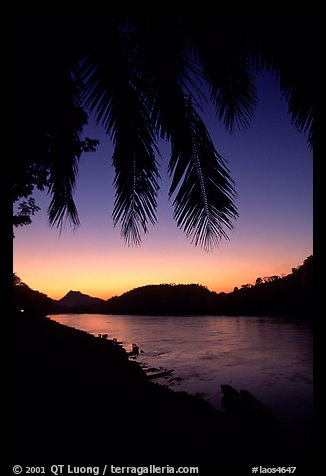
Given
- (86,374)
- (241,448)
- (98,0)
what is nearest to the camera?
(98,0)

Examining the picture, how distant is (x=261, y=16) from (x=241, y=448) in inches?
277

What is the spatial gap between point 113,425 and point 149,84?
522 cm

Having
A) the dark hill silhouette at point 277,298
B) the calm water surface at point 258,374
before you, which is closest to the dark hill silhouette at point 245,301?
the dark hill silhouette at point 277,298

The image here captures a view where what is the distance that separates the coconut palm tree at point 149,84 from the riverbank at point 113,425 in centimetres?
230

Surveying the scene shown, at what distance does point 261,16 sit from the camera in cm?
179

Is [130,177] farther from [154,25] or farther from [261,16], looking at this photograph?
[261,16]

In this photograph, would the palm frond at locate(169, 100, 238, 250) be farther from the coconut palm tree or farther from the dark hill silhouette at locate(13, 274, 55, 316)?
the dark hill silhouette at locate(13, 274, 55, 316)

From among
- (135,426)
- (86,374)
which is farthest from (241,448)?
(86,374)

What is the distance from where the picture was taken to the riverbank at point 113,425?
400 centimetres

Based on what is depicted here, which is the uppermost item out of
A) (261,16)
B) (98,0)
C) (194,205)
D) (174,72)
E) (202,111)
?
(261,16)

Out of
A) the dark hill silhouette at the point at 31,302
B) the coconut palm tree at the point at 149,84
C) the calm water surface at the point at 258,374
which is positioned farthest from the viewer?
the dark hill silhouette at the point at 31,302

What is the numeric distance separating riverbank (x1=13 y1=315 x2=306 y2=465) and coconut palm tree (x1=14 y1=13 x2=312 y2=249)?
230 centimetres

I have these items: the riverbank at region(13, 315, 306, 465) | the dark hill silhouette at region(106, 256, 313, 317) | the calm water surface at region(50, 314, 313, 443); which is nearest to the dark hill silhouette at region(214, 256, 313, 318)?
the dark hill silhouette at region(106, 256, 313, 317)

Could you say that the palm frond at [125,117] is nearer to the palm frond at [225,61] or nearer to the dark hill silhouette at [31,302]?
the palm frond at [225,61]
